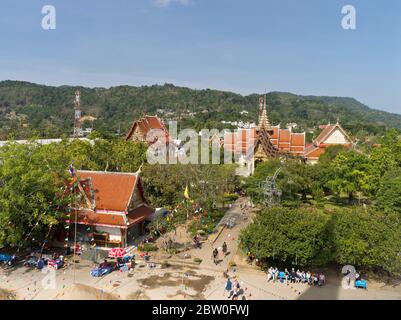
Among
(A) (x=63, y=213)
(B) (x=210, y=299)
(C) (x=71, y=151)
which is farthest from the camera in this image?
(C) (x=71, y=151)

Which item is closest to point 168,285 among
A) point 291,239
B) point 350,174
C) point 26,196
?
point 291,239

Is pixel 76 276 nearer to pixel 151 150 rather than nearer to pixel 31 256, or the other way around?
pixel 31 256

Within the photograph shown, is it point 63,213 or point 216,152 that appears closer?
point 63,213

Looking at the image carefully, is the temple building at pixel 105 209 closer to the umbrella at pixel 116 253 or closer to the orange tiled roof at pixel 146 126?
the umbrella at pixel 116 253

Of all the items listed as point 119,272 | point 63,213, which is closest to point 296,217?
point 119,272

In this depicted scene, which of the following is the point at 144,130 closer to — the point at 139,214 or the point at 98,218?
the point at 139,214
